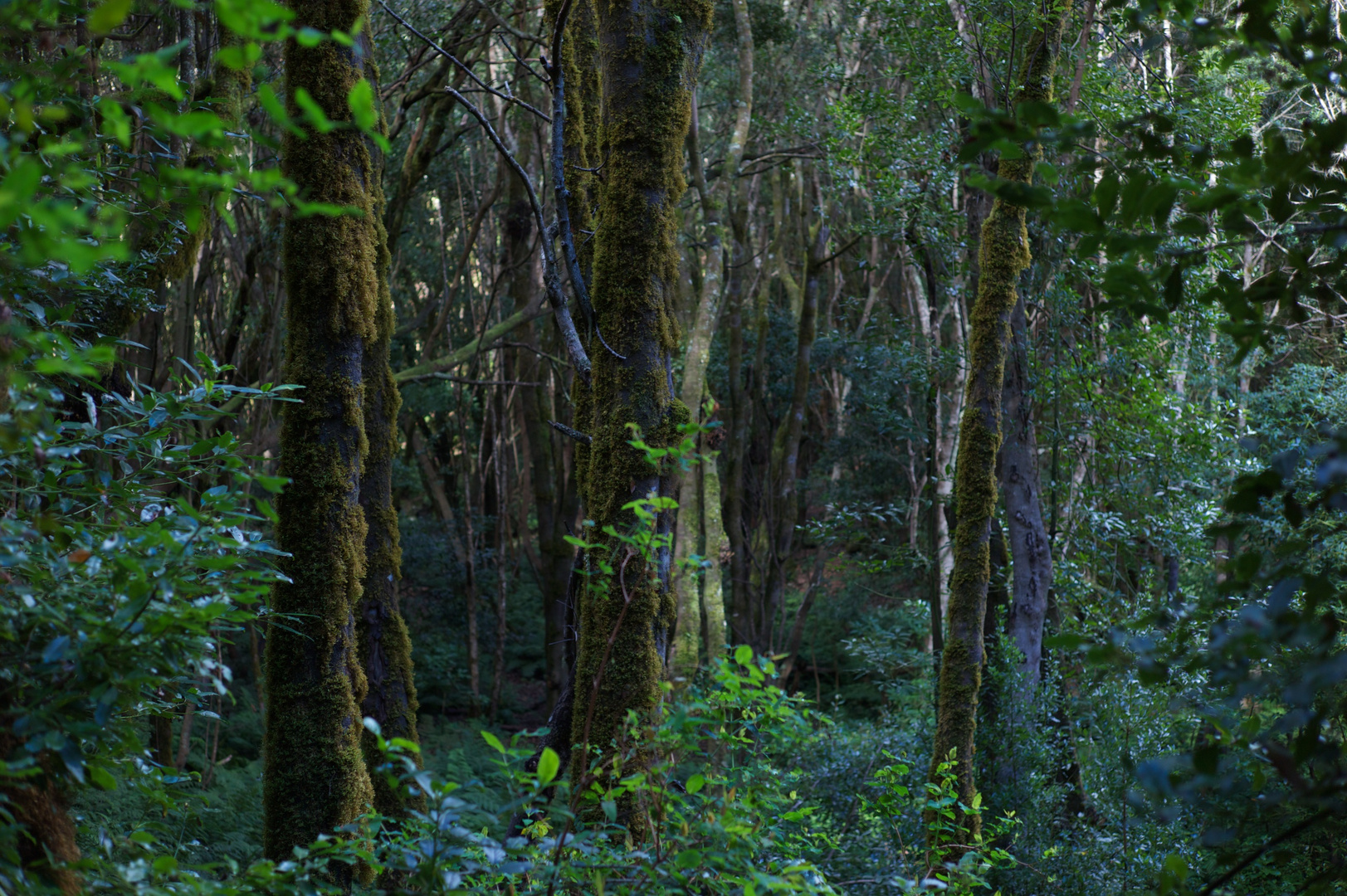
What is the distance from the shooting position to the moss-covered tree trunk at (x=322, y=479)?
126 inches

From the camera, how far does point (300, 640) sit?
3303 mm

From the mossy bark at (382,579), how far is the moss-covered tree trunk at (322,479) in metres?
1.29

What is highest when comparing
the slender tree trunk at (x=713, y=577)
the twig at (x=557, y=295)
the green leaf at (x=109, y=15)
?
the twig at (x=557, y=295)

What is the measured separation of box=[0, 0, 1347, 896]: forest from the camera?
1473 mm

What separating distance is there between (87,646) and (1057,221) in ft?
6.00

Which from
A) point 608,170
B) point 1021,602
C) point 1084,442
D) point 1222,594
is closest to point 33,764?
point 1222,594

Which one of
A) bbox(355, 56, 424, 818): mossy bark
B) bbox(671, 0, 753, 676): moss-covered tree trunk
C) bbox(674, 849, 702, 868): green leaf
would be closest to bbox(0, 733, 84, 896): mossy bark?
bbox(674, 849, 702, 868): green leaf

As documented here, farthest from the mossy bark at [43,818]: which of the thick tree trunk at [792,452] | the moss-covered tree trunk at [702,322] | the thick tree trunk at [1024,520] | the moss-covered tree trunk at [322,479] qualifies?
the thick tree trunk at [792,452]

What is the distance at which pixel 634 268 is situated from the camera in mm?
3840

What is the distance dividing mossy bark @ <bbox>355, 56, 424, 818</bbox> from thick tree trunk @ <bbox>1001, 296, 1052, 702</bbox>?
4680 millimetres

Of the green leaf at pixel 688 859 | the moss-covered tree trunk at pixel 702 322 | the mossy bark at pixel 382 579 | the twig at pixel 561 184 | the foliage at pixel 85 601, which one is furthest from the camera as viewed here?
the moss-covered tree trunk at pixel 702 322

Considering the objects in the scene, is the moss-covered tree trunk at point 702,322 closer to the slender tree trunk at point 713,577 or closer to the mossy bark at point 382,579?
the slender tree trunk at point 713,577

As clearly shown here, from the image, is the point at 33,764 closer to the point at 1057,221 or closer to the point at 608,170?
the point at 1057,221

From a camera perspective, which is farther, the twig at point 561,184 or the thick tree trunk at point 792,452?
the thick tree trunk at point 792,452
